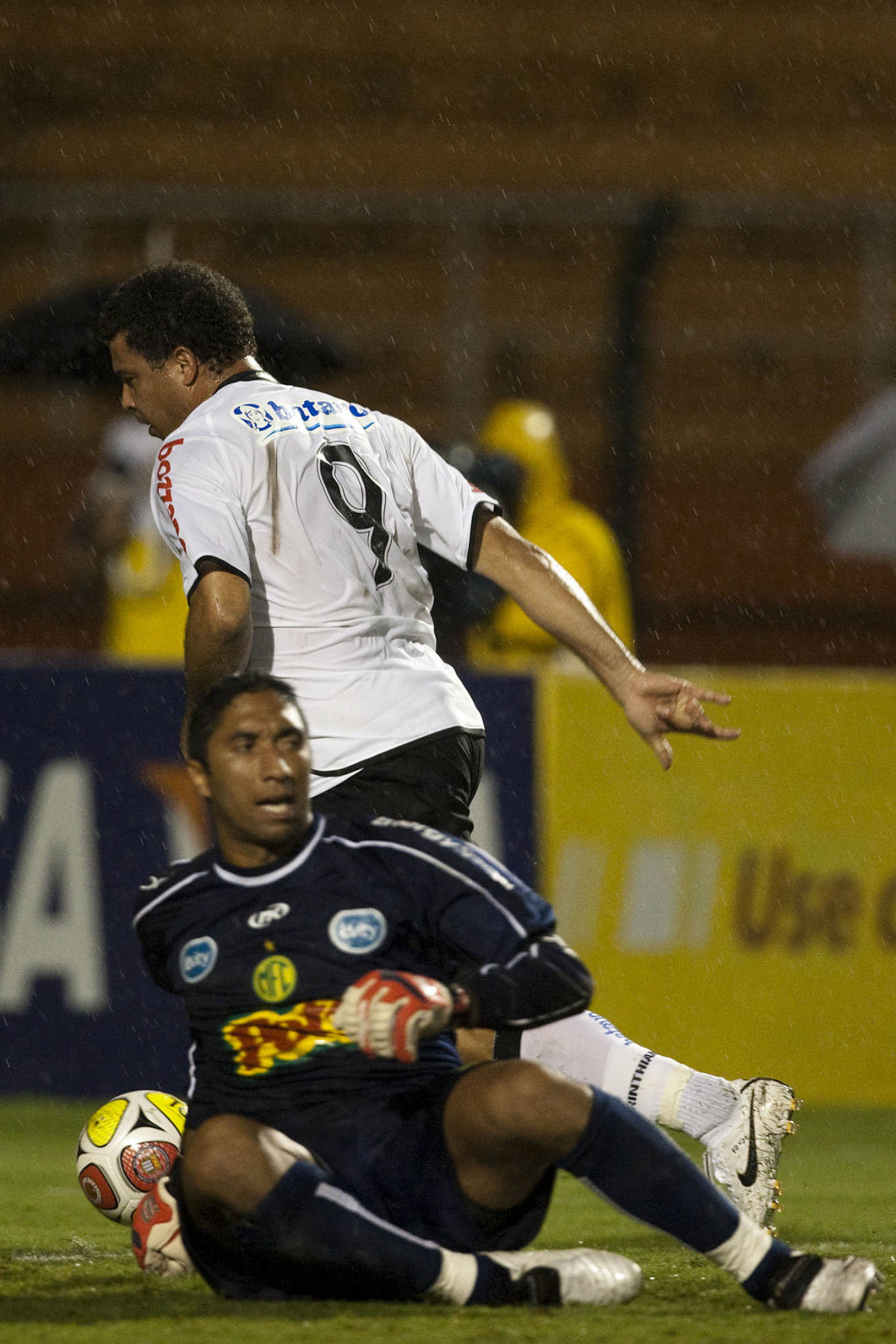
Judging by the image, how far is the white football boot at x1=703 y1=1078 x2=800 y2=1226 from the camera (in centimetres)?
394

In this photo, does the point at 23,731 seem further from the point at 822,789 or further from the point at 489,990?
the point at 489,990

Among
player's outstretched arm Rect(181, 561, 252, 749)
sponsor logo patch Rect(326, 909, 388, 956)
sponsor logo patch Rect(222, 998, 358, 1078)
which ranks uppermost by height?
player's outstretched arm Rect(181, 561, 252, 749)

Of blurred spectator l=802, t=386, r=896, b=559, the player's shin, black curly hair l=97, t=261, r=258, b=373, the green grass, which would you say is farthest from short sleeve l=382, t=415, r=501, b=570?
blurred spectator l=802, t=386, r=896, b=559

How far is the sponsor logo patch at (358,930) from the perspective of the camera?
11.0 feet

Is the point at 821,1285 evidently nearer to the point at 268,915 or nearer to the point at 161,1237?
the point at 268,915

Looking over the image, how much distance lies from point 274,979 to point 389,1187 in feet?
1.27

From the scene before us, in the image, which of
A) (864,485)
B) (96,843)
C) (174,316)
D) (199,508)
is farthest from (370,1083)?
(864,485)

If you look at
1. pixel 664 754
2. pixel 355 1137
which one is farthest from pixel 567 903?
pixel 355 1137

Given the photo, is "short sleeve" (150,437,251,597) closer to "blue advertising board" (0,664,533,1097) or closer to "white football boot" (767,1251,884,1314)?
"white football boot" (767,1251,884,1314)

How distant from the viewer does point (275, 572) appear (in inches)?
157

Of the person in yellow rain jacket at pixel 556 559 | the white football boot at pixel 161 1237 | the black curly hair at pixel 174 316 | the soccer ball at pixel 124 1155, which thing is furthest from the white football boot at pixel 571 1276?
the person in yellow rain jacket at pixel 556 559

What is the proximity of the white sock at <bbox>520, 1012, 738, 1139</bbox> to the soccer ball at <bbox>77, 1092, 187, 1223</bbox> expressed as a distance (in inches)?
29.5

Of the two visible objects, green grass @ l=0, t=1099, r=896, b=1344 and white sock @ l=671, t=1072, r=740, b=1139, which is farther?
white sock @ l=671, t=1072, r=740, b=1139

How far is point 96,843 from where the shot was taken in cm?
646
